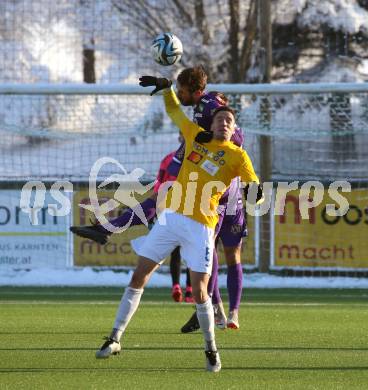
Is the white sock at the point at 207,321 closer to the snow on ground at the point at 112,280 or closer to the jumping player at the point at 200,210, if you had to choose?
the jumping player at the point at 200,210

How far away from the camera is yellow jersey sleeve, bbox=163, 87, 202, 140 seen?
7758 millimetres

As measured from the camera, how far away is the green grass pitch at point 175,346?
699 centimetres

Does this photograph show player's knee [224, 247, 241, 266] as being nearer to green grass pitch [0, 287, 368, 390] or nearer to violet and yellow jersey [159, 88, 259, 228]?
green grass pitch [0, 287, 368, 390]

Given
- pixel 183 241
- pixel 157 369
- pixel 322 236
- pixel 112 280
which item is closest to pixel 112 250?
pixel 112 280

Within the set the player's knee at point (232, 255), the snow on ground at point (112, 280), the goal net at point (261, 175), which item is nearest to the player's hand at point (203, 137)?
the player's knee at point (232, 255)

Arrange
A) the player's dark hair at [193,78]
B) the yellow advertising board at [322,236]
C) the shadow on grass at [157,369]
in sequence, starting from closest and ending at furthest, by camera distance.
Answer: the shadow on grass at [157,369] < the player's dark hair at [193,78] < the yellow advertising board at [322,236]

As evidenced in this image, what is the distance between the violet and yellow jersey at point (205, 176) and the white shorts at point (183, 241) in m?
0.06

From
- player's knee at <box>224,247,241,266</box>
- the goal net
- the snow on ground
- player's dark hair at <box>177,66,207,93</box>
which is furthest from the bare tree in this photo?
player's dark hair at <box>177,66,207,93</box>

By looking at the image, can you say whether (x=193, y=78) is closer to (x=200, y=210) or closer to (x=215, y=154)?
(x=215, y=154)

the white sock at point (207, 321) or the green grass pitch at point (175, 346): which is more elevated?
the white sock at point (207, 321)

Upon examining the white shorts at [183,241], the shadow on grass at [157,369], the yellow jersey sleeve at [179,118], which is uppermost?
the yellow jersey sleeve at [179,118]

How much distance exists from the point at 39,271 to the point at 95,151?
298 centimetres

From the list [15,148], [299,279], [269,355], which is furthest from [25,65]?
[269,355]

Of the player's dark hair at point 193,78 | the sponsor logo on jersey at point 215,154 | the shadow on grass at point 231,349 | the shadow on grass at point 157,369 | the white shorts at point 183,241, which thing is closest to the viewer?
the shadow on grass at point 157,369
